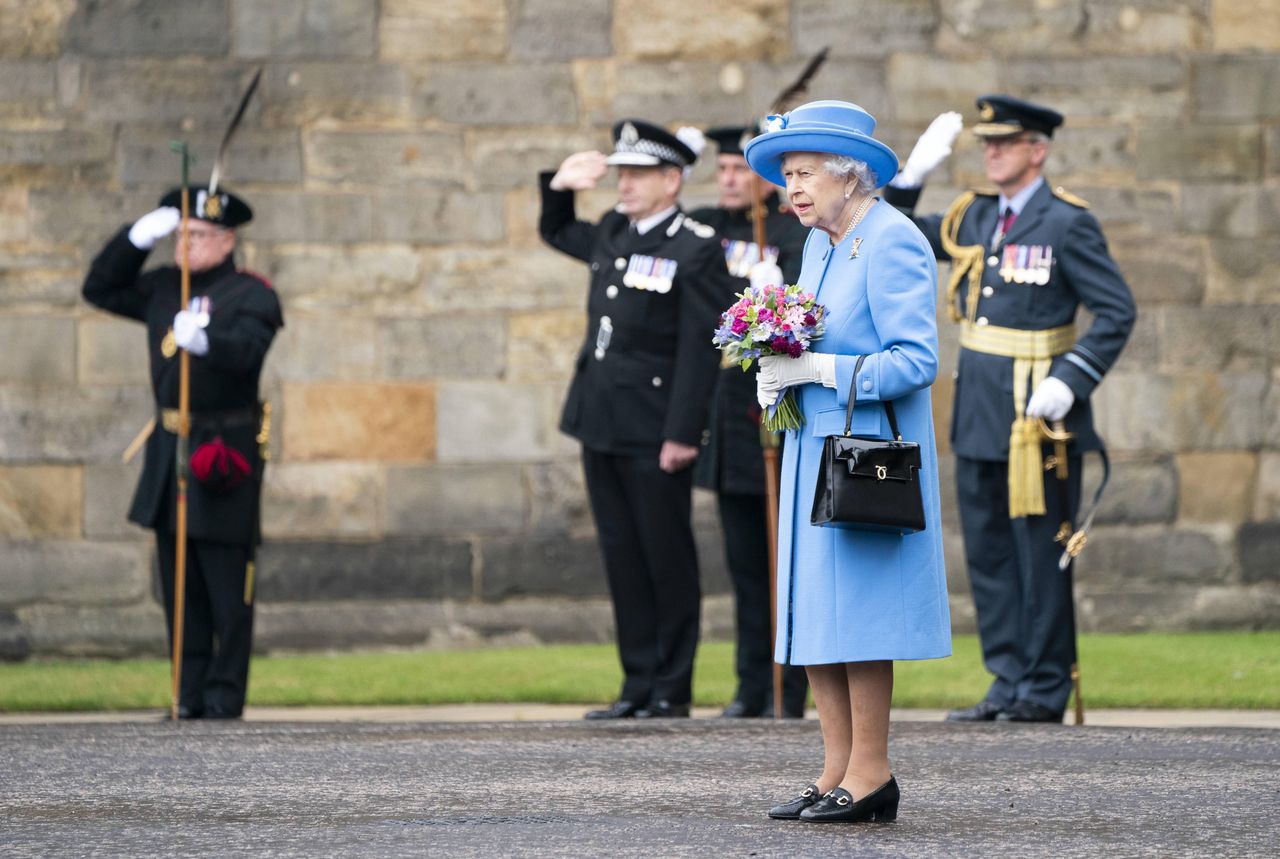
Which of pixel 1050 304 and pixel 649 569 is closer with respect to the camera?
pixel 1050 304

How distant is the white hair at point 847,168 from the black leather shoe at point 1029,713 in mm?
2629

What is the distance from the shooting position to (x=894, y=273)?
473cm

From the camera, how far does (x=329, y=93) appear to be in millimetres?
9625

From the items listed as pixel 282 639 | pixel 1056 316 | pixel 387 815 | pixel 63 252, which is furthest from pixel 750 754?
pixel 63 252

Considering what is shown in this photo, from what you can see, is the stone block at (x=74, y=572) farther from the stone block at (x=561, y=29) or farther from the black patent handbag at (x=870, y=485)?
the black patent handbag at (x=870, y=485)

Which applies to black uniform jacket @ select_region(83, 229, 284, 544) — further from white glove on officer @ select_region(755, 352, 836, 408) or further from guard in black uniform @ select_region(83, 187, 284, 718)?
white glove on officer @ select_region(755, 352, 836, 408)

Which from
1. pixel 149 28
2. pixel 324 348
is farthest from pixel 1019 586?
pixel 149 28

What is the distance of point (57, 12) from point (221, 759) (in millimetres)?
4862

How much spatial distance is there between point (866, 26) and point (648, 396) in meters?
3.08

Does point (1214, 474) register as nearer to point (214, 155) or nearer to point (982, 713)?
point (982, 713)

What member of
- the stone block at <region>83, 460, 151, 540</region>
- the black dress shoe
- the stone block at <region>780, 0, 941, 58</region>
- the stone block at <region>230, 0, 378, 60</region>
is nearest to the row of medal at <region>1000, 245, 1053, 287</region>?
the black dress shoe

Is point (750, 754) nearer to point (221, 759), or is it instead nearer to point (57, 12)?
point (221, 759)

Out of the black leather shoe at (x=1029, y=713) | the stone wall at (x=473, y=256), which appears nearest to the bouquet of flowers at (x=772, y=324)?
the black leather shoe at (x=1029, y=713)

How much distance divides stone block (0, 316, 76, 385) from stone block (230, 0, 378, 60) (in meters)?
1.49
